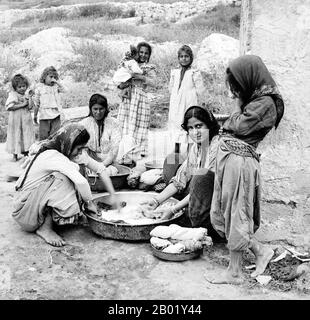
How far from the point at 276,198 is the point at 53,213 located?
1.74 metres

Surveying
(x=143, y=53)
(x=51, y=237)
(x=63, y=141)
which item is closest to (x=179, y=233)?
(x=51, y=237)

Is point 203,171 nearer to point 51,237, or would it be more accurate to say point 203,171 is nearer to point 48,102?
point 51,237

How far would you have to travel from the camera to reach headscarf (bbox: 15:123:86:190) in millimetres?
3758

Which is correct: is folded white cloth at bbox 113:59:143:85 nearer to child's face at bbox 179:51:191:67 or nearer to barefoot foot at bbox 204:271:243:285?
child's face at bbox 179:51:191:67

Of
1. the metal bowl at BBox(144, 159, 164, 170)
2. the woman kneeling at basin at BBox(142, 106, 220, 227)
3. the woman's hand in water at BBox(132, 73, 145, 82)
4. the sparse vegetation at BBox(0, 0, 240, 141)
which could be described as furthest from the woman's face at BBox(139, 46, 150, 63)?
the woman kneeling at basin at BBox(142, 106, 220, 227)

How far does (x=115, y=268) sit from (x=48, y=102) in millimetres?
3765

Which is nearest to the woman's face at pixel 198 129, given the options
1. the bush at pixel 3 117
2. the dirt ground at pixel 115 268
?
the dirt ground at pixel 115 268

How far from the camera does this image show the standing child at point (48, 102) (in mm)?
6602

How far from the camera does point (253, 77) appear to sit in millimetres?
2949

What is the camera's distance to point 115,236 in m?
3.71

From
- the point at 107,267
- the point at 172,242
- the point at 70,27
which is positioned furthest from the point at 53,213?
the point at 70,27

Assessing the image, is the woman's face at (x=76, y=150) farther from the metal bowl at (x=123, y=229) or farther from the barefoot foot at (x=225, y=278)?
the barefoot foot at (x=225, y=278)

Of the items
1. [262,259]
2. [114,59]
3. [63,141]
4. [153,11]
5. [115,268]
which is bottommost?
[115,268]
